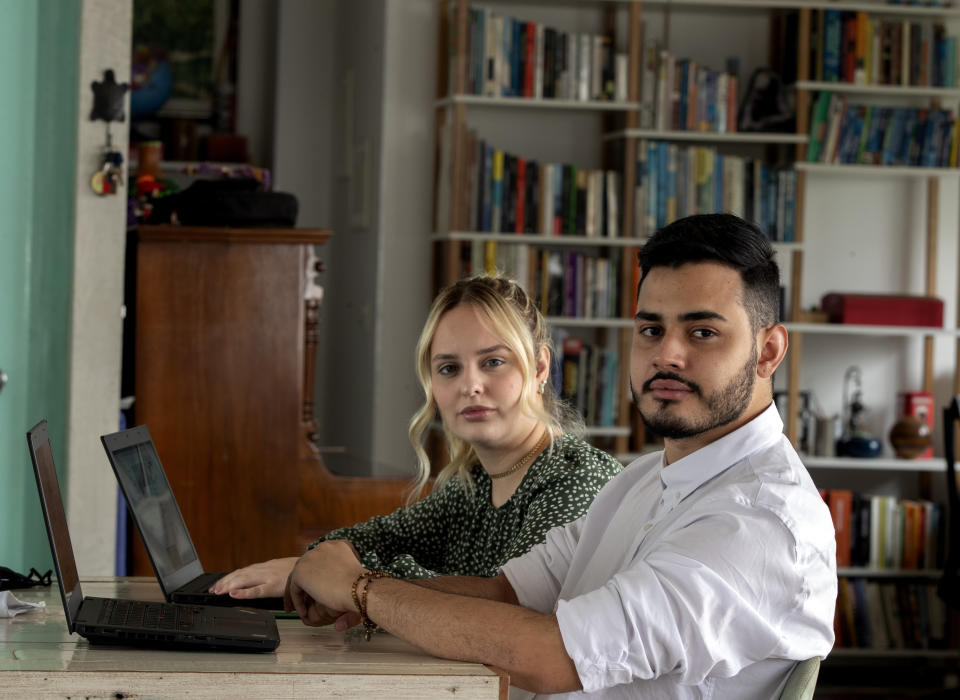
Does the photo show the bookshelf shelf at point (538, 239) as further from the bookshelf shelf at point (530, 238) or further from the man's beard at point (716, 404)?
the man's beard at point (716, 404)

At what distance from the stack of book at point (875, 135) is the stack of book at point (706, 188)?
198mm

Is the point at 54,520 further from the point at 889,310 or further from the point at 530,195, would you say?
the point at 889,310

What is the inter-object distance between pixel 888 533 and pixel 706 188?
4.88 ft

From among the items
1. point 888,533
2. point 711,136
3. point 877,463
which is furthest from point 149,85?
point 888,533

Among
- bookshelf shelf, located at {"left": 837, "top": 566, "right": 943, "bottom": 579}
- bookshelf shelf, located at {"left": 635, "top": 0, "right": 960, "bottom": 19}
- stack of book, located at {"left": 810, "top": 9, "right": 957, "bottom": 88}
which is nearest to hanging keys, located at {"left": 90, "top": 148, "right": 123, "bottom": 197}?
bookshelf shelf, located at {"left": 635, "top": 0, "right": 960, "bottom": 19}

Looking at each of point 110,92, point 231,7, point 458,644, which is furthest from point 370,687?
point 231,7

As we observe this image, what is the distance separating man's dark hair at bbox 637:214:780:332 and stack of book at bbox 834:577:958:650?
3.47 metres

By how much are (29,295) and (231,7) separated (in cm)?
373

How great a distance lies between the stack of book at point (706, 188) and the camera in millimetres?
4617

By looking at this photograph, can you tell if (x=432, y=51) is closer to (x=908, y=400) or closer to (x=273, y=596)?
(x=908, y=400)

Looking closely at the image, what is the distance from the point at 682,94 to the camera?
4.65 meters

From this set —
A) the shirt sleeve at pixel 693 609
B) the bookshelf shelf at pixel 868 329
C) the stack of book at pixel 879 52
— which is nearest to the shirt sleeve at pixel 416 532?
the shirt sleeve at pixel 693 609

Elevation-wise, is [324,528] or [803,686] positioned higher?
[803,686]

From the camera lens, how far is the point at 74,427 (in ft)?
10.3
